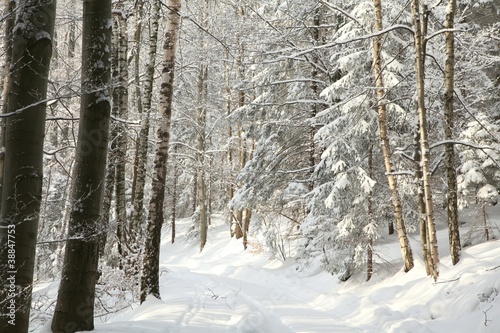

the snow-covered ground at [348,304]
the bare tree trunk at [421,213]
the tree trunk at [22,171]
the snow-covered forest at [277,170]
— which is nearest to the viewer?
the tree trunk at [22,171]

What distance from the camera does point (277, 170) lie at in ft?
52.3

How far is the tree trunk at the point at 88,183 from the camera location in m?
4.30

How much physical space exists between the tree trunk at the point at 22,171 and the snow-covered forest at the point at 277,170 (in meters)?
0.01

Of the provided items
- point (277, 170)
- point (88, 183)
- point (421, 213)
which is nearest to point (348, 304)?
point (421, 213)

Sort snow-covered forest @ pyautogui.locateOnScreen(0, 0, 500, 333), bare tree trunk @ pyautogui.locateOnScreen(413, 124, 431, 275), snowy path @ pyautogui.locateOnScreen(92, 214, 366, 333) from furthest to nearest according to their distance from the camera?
bare tree trunk @ pyautogui.locateOnScreen(413, 124, 431, 275) → snowy path @ pyautogui.locateOnScreen(92, 214, 366, 333) → snow-covered forest @ pyautogui.locateOnScreen(0, 0, 500, 333)

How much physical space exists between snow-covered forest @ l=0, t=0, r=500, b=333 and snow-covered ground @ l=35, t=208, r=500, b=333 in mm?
54

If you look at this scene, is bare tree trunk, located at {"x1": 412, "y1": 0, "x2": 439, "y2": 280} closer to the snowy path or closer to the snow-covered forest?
the snow-covered forest

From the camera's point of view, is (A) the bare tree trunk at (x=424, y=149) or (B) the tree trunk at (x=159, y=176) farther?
(A) the bare tree trunk at (x=424, y=149)

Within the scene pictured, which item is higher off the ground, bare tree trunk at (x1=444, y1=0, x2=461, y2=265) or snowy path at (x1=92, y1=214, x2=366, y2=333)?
bare tree trunk at (x1=444, y1=0, x2=461, y2=265)

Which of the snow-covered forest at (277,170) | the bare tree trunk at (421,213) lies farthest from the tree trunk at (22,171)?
the bare tree trunk at (421,213)

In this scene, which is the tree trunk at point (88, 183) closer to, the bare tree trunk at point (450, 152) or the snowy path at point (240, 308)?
the snowy path at point (240, 308)

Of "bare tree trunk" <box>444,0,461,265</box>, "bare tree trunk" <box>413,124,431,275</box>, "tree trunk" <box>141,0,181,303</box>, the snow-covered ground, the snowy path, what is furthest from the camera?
"bare tree trunk" <box>413,124,431,275</box>

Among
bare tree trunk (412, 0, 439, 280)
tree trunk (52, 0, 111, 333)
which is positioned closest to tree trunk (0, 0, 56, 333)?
tree trunk (52, 0, 111, 333)

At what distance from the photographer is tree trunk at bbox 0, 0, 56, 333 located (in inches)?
135
